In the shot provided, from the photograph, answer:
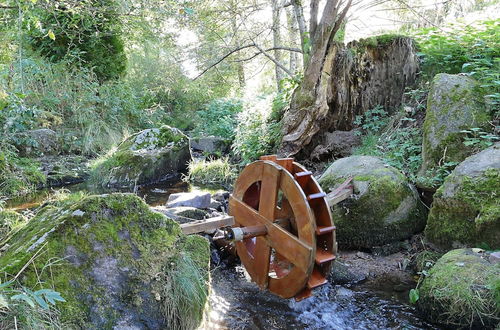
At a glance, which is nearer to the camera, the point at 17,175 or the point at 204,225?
the point at 204,225

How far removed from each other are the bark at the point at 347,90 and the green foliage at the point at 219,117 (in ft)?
16.4

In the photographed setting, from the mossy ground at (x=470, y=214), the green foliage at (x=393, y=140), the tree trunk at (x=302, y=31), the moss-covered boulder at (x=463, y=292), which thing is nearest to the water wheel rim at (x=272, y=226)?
the moss-covered boulder at (x=463, y=292)

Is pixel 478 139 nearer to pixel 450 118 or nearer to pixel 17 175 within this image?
pixel 450 118

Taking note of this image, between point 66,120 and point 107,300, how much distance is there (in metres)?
9.70

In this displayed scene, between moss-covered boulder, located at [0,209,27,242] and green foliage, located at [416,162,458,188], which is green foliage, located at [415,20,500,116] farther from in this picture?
moss-covered boulder, located at [0,209,27,242]

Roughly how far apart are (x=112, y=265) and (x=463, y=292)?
2.65 m

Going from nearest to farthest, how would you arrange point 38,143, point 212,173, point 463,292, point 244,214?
point 463,292 < point 244,214 < point 212,173 < point 38,143

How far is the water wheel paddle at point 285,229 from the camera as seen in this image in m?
3.50

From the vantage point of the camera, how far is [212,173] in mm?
8789

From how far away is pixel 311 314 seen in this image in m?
3.70

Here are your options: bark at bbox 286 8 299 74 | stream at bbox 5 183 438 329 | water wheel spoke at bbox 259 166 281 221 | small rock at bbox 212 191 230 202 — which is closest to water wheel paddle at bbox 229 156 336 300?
water wheel spoke at bbox 259 166 281 221

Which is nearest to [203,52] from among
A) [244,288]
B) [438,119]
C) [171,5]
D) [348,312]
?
[171,5]

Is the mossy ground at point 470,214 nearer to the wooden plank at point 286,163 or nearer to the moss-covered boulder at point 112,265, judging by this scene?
the wooden plank at point 286,163

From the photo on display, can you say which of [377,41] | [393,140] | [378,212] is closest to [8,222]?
[378,212]
